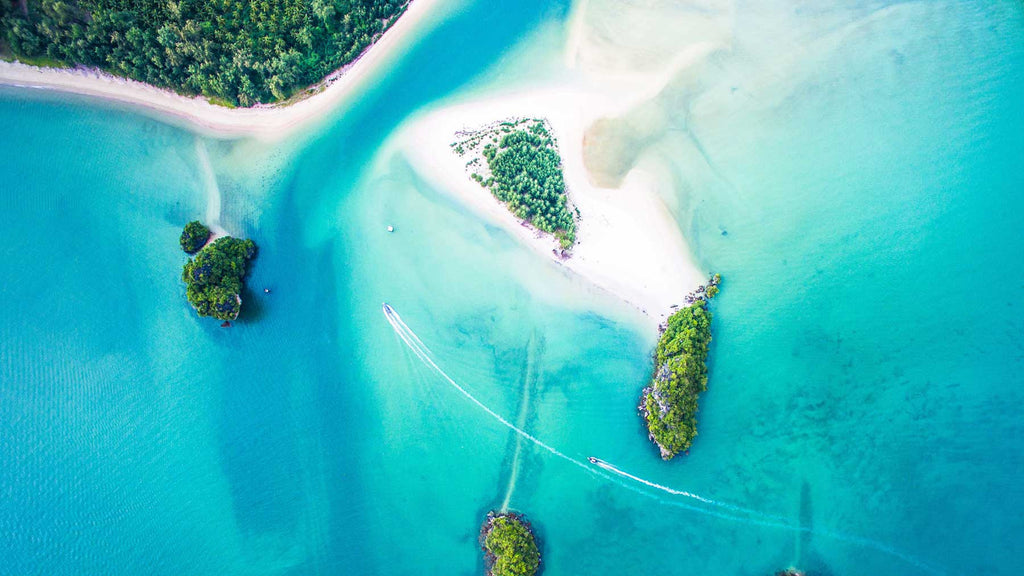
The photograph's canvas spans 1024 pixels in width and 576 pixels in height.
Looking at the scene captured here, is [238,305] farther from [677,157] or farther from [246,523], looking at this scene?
[677,157]

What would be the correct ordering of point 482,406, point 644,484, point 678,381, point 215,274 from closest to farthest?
1. point 678,381
2. point 644,484
3. point 215,274
4. point 482,406

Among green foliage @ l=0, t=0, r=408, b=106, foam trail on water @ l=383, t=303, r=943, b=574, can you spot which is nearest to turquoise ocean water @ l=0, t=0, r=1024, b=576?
foam trail on water @ l=383, t=303, r=943, b=574

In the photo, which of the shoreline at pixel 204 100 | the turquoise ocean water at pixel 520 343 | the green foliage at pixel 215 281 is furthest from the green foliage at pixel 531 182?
the green foliage at pixel 215 281

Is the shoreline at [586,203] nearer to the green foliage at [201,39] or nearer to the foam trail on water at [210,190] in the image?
the green foliage at [201,39]

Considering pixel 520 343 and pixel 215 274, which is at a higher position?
pixel 520 343

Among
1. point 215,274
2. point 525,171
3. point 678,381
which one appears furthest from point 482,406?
point 215,274

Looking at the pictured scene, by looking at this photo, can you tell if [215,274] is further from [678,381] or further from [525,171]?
[678,381]

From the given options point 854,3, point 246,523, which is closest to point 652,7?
point 854,3
